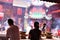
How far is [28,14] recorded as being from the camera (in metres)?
7.41

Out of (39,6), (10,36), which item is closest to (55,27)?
(39,6)

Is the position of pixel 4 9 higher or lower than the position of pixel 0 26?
higher

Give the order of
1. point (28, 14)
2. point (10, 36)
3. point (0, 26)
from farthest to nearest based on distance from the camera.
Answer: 1. point (28, 14)
2. point (0, 26)
3. point (10, 36)

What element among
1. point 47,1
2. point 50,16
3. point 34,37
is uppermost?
point 47,1

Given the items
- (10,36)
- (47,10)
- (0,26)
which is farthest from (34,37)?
(47,10)

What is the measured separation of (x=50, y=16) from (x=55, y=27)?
49cm

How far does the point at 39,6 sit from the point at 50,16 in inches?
24.6

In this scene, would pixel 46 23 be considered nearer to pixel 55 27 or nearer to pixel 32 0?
pixel 55 27

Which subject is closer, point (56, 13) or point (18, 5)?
point (18, 5)

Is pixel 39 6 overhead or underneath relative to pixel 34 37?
overhead

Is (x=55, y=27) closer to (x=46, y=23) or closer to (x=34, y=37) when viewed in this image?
(x=46, y=23)

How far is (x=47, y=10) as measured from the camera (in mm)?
7660

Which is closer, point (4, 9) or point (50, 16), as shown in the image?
point (4, 9)

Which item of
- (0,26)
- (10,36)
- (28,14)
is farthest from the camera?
(28,14)
